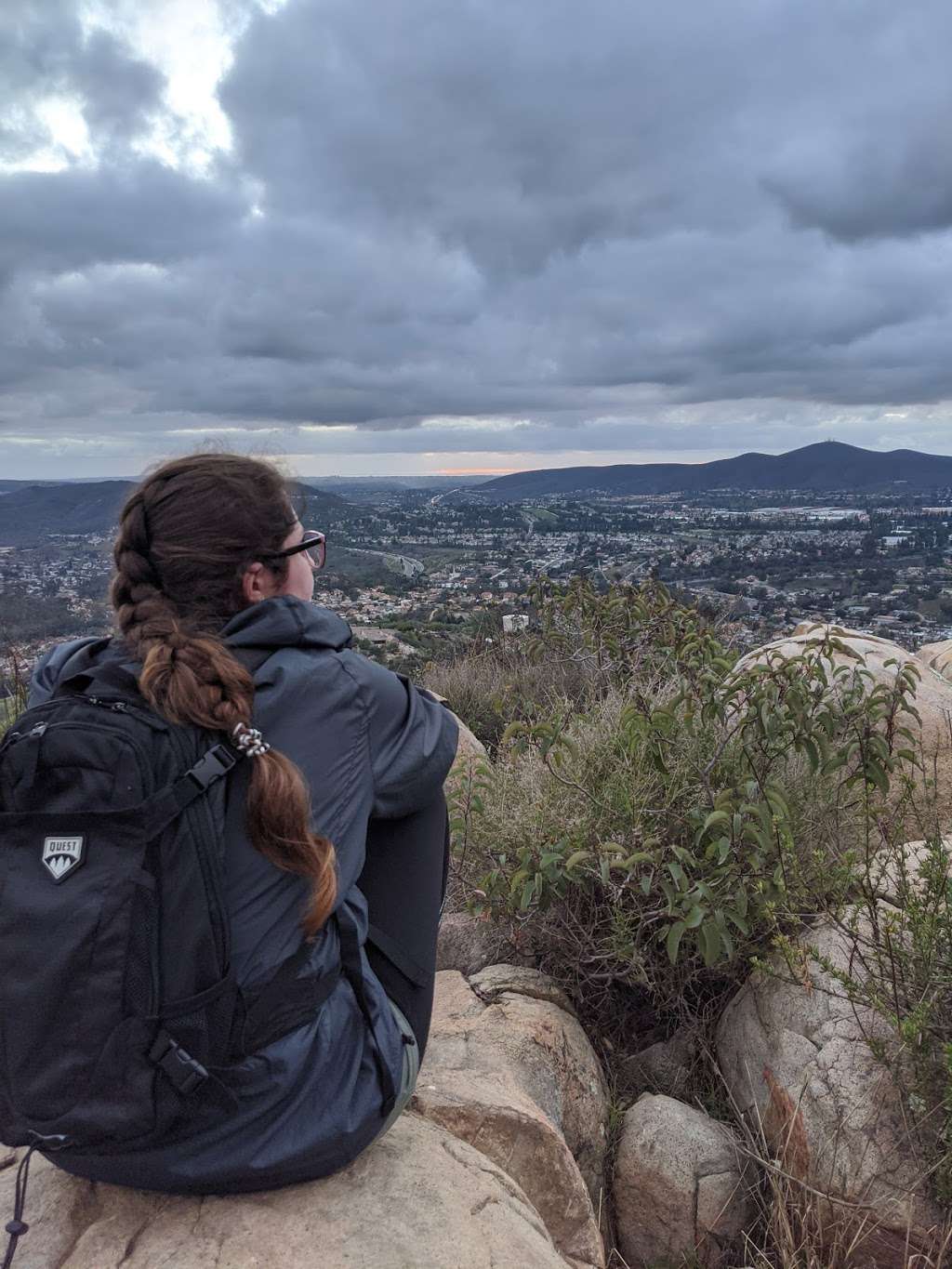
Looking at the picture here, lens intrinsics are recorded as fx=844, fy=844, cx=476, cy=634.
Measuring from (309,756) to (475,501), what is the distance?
35.5 metres

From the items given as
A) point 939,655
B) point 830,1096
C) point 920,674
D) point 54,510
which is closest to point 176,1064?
point 830,1096

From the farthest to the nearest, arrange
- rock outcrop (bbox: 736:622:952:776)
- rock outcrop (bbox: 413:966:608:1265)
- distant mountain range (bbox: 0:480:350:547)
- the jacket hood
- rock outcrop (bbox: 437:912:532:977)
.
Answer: distant mountain range (bbox: 0:480:350:547), rock outcrop (bbox: 736:622:952:776), rock outcrop (bbox: 437:912:532:977), rock outcrop (bbox: 413:966:608:1265), the jacket hood

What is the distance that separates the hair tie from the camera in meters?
1.55

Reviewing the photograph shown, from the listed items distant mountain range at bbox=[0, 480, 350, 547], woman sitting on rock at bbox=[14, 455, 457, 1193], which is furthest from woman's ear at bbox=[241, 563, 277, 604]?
distant mountain range at bbox=[0, 480, 350, 547]

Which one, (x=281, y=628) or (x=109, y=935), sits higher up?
(x=281, y=628)

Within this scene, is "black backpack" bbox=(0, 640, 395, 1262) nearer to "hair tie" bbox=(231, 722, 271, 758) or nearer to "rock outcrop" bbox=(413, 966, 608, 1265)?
"hair tie" bbox=(231, 722, 271, 758)

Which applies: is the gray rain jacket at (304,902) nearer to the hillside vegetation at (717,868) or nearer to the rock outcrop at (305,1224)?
the rock outcrop at (305,1224)

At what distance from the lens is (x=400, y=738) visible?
1.82m

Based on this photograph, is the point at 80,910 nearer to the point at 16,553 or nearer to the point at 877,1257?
the point at 877,1257

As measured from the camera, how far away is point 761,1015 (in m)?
2.94

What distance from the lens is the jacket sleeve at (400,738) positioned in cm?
178

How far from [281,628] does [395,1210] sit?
1213 mm

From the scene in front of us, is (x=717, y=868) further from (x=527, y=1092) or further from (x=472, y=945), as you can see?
(x=472, y=945)

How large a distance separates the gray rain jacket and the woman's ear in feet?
0.58
